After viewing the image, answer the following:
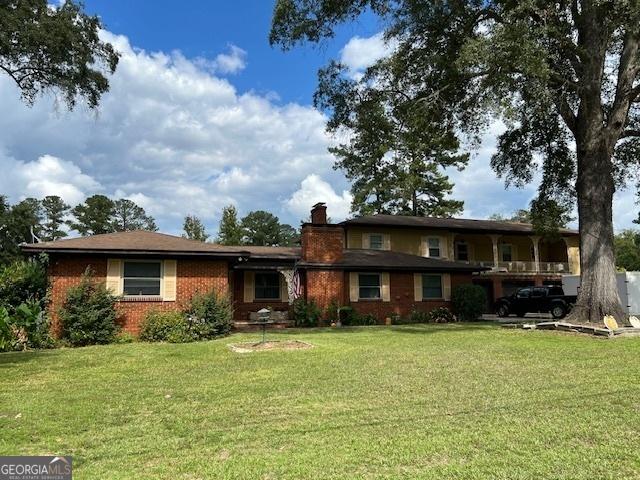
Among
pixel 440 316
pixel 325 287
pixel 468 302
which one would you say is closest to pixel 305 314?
pixel 325 287

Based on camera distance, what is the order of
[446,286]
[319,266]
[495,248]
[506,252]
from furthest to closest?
[506,252] → [495,248] → [446,286] → [319,266]

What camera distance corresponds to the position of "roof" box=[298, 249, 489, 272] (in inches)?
848

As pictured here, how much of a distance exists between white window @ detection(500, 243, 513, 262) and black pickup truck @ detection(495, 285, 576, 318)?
960 centimetres

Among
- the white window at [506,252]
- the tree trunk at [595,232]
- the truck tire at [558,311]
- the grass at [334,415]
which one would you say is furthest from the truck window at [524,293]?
the grass at [334,415]

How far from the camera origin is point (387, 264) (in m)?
22.2

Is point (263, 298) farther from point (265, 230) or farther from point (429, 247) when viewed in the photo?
point (265, 230)

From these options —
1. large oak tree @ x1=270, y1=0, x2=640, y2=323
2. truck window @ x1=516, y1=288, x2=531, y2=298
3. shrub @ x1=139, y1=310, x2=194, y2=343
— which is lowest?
shrub @ x1=139, y1=310, x2=194, y2=343

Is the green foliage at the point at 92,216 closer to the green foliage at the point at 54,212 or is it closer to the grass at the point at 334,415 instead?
the green foliage at the point at 54,212

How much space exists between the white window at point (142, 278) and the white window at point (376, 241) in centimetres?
1721

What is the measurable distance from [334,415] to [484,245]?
32.2 meters

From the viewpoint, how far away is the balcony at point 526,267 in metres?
34.1

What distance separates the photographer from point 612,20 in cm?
1459

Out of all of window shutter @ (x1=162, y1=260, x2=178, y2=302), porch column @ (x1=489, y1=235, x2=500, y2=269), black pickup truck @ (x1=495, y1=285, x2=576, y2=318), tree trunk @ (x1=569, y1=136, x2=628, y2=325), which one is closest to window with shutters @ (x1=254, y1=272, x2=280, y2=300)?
window shutter @ (x1=162, y1=260, x2=178, y2=302)

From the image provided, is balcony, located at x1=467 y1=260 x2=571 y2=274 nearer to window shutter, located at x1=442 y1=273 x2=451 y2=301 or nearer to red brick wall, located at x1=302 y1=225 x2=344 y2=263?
window shutter, located at x1=442 y1=273 x2=451 y2=301
